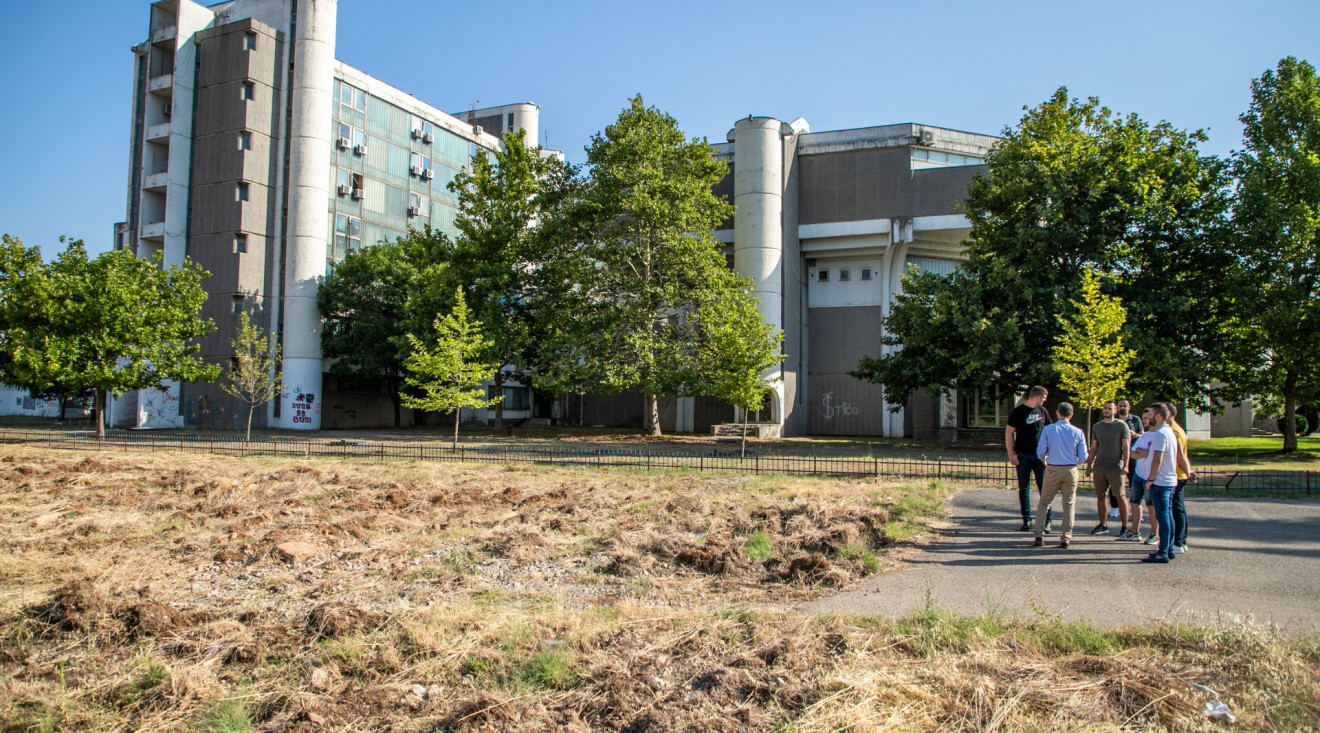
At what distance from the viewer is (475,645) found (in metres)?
5.63

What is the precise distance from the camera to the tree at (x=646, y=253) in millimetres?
28969

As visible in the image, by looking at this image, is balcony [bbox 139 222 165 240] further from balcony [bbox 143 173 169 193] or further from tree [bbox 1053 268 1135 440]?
tree [bbox 1053 268 1135 440]

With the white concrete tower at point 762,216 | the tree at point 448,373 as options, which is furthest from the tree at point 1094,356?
the tree at point 448,373

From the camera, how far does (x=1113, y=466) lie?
30.6 feet

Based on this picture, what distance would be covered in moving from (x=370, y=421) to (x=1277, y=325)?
4319 centimetres

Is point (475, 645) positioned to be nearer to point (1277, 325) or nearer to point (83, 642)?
point (83, 642)

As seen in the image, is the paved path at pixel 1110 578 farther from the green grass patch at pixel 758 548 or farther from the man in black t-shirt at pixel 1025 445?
the green grass patch at pixel 758 548

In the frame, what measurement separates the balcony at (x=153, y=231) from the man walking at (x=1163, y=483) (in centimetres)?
4516

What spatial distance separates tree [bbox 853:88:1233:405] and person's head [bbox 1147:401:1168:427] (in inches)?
603

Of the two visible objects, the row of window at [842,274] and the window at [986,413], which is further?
the row of window at [842,274]

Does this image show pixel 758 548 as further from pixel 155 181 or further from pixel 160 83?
pixel 160 83

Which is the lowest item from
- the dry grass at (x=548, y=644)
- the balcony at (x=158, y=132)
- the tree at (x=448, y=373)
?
the dry grass at (x=548, y=644)

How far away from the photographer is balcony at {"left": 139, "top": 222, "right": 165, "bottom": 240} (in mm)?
39344

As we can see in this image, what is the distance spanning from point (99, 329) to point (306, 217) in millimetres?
13718
